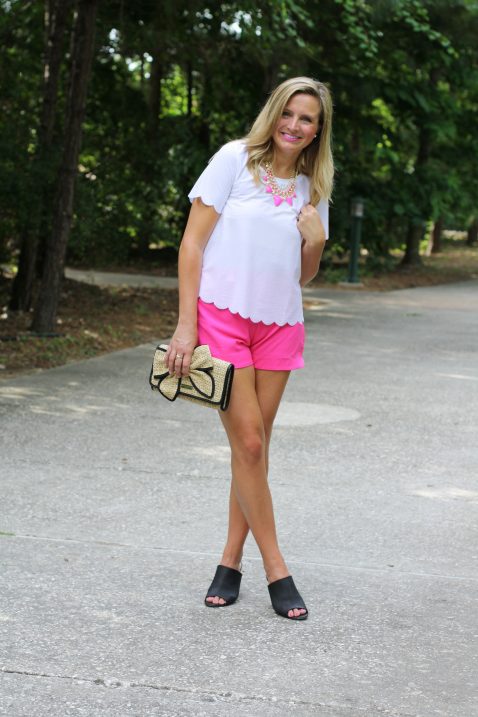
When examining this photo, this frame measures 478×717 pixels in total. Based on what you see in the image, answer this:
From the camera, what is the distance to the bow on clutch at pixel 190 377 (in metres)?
4.01

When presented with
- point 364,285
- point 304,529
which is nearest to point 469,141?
point 364,285

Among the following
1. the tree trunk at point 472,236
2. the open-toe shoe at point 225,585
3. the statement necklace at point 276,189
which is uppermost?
the statement necklace at point 276,189

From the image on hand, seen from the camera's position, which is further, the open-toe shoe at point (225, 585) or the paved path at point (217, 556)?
the open-toe shoe at point (225, 585)

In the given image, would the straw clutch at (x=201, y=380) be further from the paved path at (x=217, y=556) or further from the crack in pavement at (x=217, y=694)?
the crack in pavement at (x=217, y=694)

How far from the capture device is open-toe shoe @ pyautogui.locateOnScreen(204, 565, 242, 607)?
427 centimetres

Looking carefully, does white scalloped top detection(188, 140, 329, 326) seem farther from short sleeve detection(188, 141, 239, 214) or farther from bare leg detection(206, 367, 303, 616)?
bare leg detection(206, 367, 303, 616)

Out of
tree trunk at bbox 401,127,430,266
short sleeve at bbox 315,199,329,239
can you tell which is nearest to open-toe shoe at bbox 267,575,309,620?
short sleeve at bbox 315,199,329,239

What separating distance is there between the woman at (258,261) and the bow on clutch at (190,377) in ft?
0.11

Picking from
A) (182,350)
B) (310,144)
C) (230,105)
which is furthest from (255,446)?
(230,105)

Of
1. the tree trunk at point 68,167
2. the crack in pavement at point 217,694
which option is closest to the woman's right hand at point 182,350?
the crack in pavement at point 217,694

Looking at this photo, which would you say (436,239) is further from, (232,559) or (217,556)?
(232,559)

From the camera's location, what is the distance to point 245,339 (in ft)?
13.5

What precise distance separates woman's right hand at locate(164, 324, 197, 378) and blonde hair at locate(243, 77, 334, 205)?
593mm

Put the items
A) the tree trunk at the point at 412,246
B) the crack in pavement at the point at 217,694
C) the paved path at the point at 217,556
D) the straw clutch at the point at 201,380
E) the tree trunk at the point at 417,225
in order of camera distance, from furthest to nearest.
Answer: the tree trunk at the point at 412,246 → the tree trunk at the point at 417,225 → the straw clutch at the point at 201,380 → the paved path at the point at 217,556 → the crack in pavement at the point at 217,694
